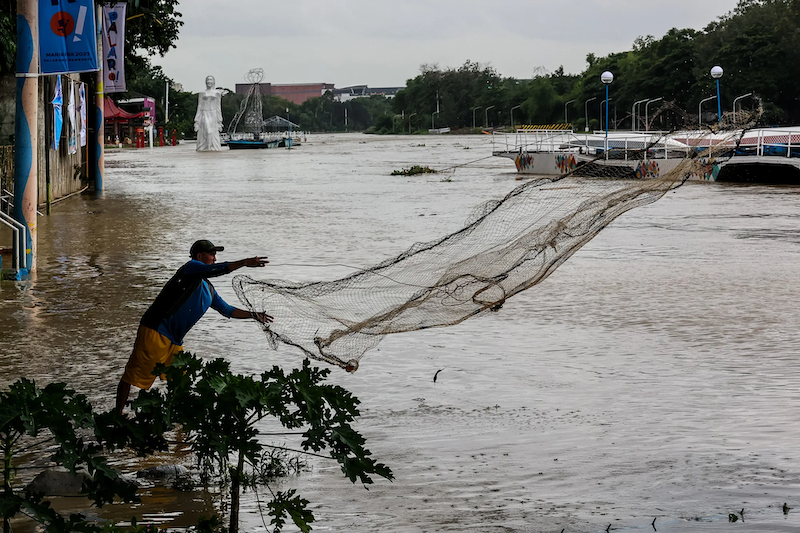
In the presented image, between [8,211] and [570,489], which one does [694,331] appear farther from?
[8,211]

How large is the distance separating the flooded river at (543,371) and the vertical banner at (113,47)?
9.36 metres

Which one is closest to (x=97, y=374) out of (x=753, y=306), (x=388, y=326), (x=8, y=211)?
(x=388, y=326)

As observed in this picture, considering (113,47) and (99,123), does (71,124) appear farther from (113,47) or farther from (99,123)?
(99,123)

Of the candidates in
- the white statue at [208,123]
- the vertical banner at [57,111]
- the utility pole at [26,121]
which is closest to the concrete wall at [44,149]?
the vertical banner at [57,111]

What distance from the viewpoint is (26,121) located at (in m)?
12.4

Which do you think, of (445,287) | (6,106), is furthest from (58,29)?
(6,106)

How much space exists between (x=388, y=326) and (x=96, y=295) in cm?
581

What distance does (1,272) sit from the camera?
12523 mm

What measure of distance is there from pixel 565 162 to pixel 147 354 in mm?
31697

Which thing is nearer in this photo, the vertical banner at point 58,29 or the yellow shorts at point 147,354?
the yellow shorts at point 147,354

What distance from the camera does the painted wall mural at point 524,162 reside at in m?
38.7

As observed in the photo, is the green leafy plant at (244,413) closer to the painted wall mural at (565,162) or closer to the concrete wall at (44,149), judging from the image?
the concrete wall at (44,149)

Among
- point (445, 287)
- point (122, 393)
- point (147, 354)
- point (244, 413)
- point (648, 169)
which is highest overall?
point (648, 169)

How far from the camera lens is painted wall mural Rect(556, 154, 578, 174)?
36.2 meters
